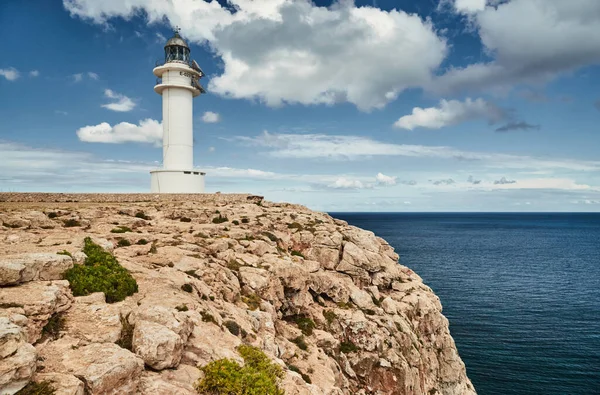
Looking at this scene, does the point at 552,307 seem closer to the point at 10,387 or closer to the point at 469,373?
the point at 469,373

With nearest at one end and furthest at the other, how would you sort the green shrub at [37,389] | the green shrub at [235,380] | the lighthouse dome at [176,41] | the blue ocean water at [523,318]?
the green shrub at [37,389] < the green shrub at [235,380] < the blue ocean water at [523,318] < the lighthouse dome at [176,41]

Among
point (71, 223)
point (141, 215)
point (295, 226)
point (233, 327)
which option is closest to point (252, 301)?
point (233, 327)

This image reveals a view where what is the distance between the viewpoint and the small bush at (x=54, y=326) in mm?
14781

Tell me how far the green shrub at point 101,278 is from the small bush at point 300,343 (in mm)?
13133

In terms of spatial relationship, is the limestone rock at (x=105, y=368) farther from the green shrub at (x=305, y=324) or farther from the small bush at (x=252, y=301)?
the green shrub at (x=305, y=324)

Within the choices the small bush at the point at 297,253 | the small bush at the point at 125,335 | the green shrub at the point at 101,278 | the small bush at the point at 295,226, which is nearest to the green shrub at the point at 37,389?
the small bush at the point at 125,335

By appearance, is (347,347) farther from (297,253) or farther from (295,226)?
(295,226)

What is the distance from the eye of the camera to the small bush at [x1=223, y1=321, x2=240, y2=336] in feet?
67.6

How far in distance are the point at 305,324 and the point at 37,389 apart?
75.8ft

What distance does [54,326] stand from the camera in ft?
49.6

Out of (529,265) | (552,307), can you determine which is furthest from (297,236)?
(529,265)

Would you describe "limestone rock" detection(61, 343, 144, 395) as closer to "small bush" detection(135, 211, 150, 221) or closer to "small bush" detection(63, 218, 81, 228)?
"small bush" detection(63, 218, 81, 228)

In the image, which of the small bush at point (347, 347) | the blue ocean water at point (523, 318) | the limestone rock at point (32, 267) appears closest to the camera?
the limestone rock at point (32, 267)

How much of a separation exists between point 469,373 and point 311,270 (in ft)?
101
